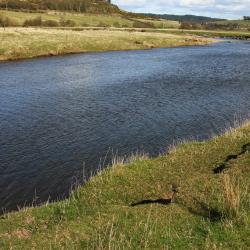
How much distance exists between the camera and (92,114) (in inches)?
1483

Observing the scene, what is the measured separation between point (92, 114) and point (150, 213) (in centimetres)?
2407

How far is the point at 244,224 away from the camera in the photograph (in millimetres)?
12820

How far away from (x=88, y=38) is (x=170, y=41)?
27.8m

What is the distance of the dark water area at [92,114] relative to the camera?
24469 millimetres

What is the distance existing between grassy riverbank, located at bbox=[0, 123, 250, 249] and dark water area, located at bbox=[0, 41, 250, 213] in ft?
15.2

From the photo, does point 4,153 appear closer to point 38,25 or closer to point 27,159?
point 27,159

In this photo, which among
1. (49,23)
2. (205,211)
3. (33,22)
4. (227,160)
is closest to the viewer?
(205,211)

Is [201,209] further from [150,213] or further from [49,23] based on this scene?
[49,23]

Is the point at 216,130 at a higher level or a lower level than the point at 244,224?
lower

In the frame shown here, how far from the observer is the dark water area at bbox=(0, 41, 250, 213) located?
80.3 feet

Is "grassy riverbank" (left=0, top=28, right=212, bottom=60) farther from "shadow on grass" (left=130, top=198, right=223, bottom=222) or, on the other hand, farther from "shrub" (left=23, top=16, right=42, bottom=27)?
"shadow on grass" (left=130, top=198, right=223, bottom=222)

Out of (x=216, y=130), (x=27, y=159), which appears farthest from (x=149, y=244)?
(x=216, y=130)

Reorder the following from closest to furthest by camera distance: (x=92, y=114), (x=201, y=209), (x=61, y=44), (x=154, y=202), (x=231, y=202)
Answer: (x=231, y=202) < (x=201, y=209) < (x=154, y=202) < (x=92, y=114) < (x=61, y=44)

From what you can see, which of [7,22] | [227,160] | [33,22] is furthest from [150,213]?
[33,22]
